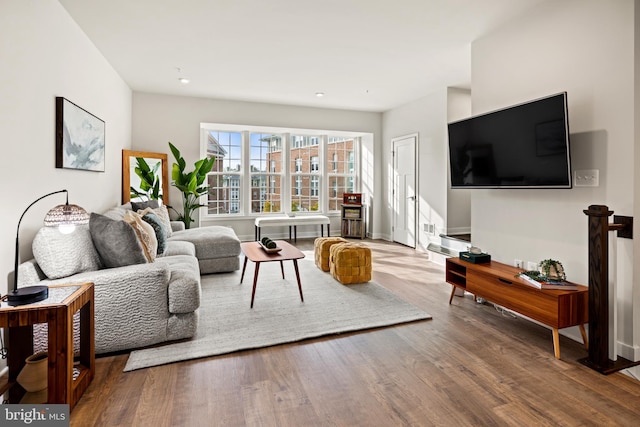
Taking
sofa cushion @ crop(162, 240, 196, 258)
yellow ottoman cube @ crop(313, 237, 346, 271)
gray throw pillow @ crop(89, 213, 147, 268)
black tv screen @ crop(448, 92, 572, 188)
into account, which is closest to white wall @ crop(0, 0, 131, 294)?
gray throw pillow @ crop(89, 213, 147, 268)

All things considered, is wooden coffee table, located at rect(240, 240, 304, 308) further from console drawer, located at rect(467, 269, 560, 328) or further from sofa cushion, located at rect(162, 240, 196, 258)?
console drawer, located at rect(467, 269, 560, 328)

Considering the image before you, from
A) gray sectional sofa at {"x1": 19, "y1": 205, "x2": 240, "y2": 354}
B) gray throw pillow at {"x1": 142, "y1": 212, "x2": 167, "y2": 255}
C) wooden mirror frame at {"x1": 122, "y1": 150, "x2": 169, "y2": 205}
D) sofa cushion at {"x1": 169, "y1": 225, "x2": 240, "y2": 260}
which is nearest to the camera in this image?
gray sectional sofa at {"x1": 19, "y1": 205, "x2": 240, "y2": 354}

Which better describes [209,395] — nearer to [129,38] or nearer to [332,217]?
[129,38]

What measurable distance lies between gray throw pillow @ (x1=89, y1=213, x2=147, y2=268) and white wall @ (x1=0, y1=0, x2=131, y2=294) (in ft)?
1.38

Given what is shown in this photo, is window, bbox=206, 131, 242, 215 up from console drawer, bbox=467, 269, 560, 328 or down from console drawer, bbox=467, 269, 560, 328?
up

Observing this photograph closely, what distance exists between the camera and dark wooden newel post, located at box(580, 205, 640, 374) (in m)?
2.08

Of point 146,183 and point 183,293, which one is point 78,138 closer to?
point 183,293

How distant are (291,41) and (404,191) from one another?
3581 millimetres

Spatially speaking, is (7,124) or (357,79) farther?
(357,79)

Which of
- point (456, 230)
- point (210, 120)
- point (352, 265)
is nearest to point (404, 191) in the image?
point (456, 230)

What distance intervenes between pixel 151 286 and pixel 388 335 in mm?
1746

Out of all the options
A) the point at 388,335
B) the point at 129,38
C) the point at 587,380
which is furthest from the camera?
the point at 129,38

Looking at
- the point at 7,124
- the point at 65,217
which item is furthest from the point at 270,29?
the point at 65,217

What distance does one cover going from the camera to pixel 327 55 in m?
3.84
